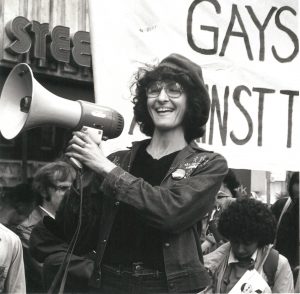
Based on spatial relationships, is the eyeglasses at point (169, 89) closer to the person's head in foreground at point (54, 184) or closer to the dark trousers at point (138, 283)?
the dark trousers at point (138, 283)

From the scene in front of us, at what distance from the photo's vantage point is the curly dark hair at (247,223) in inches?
153

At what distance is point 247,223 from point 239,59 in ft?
3.24

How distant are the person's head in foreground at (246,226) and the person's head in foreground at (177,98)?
134 cm

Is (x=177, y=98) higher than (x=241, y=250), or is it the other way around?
(x=177, y=98)

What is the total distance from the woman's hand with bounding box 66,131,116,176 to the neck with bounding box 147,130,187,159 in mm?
203

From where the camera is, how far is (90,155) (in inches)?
95.8

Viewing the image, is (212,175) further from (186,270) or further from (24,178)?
(24,178)

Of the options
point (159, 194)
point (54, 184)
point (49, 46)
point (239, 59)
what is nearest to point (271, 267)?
point (239, 59)

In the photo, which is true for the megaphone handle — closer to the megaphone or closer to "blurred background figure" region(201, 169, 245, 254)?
the megaphone

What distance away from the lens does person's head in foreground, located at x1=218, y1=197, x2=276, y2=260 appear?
152 inches

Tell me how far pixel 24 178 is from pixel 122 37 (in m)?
2.86

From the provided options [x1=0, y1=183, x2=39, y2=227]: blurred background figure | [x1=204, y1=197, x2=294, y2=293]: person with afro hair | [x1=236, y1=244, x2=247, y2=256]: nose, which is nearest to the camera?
[x1=204, y1=197, x2=294, y2=293]: person with afro hair

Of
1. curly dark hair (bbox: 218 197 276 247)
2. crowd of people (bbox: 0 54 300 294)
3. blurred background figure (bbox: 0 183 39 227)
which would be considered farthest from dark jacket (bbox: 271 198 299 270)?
crowd of people (bbox: 0 54 300 294)

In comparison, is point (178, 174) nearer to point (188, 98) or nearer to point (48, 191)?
point (188, 98)
